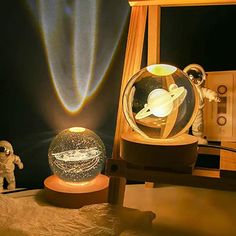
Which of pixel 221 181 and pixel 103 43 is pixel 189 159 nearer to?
pixel 221 181

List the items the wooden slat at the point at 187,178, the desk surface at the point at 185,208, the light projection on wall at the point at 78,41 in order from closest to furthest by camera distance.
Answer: the wooden slat at the point at 187,178 → the desk surface at the point at 185,208 → the light projection on wall at the point at 78,41

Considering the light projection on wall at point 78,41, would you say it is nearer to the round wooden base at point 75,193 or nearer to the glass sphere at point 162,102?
the round wooden base at point 75,193

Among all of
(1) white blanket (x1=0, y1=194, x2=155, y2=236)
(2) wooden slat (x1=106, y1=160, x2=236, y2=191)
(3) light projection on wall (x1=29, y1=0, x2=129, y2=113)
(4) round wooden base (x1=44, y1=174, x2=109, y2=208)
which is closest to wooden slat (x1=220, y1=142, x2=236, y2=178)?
(2) wooden slat (x1=106, y1=160, x2=236, y2=191)

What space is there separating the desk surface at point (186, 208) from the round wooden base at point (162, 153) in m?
0.19

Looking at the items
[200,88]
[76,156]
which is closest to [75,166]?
[76,156]

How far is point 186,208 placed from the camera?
1.09m

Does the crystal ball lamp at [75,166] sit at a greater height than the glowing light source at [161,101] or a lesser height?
lesser

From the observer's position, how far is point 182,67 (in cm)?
125

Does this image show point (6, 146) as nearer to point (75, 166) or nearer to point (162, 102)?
point (75, 166)

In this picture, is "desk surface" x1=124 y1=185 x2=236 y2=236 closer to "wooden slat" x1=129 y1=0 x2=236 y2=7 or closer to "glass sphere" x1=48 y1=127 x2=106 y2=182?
"glass sphere" x1=48 y1=127 x2=106 y2=182

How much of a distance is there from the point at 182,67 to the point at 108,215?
1.88 ft

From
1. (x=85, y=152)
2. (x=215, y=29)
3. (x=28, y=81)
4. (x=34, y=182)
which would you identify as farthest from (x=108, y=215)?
(x=215, y=29)

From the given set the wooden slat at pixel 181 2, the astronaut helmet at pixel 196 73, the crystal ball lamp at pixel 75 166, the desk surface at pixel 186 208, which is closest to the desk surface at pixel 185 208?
the desk surface at pixel 186 208

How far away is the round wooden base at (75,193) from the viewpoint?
102 cm
